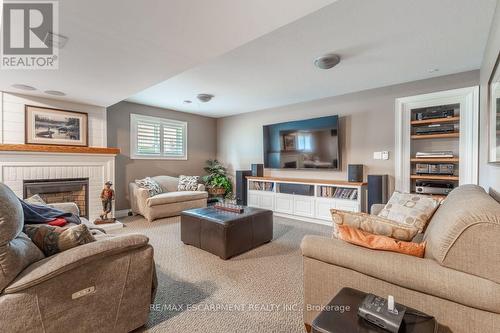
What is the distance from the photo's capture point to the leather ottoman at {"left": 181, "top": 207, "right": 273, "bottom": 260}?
2.58 m

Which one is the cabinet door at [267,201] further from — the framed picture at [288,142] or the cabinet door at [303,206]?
the framed picture at [288,142]

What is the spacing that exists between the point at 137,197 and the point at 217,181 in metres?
1.89

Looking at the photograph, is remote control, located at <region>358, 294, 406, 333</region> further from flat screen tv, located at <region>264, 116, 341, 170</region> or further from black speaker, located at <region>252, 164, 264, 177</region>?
black speaker, located at <region>252, 164, 264, 177</region>

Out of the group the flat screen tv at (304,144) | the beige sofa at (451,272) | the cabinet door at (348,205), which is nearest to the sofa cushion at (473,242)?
the beige sofa at (451,272)

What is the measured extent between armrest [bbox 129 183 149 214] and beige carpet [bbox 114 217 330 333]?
131 centimetres

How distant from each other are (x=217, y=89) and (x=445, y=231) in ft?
11.8

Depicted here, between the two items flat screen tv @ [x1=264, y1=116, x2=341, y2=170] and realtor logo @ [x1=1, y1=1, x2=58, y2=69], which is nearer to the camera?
realtor logo @ [x1=1, y1=1, x2=58, y2=69]

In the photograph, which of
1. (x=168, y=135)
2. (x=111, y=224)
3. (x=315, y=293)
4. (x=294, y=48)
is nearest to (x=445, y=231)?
(x=315, y=293)

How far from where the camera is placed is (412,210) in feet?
6.25

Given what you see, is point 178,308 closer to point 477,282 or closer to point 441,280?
point 441,280

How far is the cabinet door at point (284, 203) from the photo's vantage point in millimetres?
4512

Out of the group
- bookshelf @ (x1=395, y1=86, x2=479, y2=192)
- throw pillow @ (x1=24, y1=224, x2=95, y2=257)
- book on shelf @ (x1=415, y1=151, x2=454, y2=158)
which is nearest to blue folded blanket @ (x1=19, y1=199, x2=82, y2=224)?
throw pillow @ (x1=24, y1=224, x2=95, y2=257)

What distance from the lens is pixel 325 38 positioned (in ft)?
7.62

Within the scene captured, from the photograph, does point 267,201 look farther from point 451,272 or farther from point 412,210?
point 451,272
